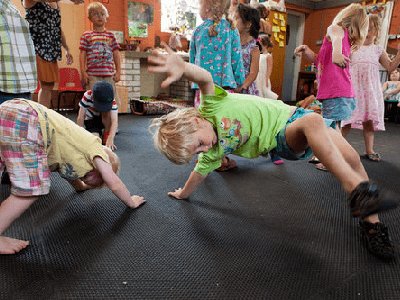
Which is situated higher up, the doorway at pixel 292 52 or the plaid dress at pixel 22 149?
the doorway at pixel 292 52

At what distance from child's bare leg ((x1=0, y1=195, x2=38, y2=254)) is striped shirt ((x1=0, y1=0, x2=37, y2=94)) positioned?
64cm

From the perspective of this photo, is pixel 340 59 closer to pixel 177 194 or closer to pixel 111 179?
pixel 177 194

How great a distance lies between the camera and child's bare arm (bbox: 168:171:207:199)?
1251 mm

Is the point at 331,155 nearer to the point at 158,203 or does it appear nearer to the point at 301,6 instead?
the point at 158,203

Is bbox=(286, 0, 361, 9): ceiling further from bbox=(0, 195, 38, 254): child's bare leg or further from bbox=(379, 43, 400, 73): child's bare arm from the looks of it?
bbox=(0, 195, 38, 254): child's bare leg

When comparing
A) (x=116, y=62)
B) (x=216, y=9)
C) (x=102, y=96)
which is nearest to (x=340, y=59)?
(x=216, y=9)

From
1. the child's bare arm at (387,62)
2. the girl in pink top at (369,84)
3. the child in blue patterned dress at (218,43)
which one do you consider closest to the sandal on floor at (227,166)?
the child in blue patterned dress at (218,43)

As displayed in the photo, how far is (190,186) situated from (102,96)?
106 centimetres

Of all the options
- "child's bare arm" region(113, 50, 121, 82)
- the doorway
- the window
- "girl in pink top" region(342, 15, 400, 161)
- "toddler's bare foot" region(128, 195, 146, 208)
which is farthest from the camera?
the doorway

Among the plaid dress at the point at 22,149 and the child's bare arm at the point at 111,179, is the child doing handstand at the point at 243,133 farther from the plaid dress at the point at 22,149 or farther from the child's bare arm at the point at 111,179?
the plaid dress at the point at 22,149

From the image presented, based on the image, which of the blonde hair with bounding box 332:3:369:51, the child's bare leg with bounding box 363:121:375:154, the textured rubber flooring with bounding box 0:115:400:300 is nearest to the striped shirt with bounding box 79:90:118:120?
the textured rubber flooring with bounding box 0:115:400:300

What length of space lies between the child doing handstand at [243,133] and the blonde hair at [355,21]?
1.04 m

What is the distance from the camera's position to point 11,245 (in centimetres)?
94

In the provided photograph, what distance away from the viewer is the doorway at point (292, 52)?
6.54 meters
